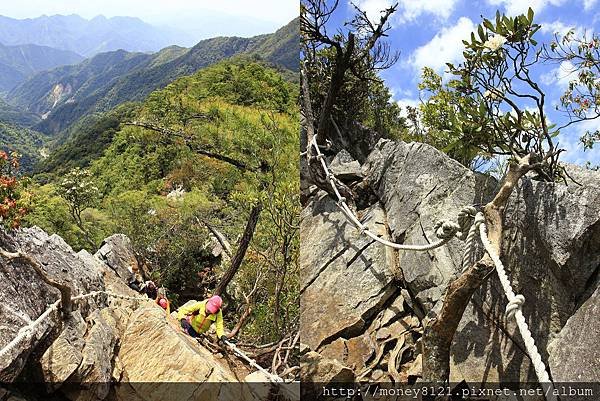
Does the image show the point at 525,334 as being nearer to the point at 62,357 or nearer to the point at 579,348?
the point at 579,348

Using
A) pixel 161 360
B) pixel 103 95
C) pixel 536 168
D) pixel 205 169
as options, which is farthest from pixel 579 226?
pixel 103 95

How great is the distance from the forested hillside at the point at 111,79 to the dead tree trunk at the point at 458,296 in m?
8.13

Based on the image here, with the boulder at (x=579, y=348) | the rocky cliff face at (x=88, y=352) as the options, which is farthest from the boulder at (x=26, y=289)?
the boulder at (x=579, y=348)

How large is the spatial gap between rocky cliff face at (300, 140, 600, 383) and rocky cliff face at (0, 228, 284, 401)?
20.1 inches

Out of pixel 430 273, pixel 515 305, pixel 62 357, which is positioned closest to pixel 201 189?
pixel 62 357

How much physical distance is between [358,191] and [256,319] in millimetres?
1395

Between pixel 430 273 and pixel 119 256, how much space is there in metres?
3.49

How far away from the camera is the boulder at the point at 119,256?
419 centimetres

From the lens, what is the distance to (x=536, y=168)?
1.57 metres

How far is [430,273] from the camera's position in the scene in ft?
5.91

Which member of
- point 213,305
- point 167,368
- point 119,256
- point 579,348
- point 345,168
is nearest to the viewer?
point 579,348

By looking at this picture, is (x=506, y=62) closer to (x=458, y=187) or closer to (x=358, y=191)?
(x=458, y=187)

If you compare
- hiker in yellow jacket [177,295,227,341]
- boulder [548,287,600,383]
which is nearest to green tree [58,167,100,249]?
hiker in yellow jacket [177,295,227,341]

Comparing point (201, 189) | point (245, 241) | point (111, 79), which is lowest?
point (201, 189)
